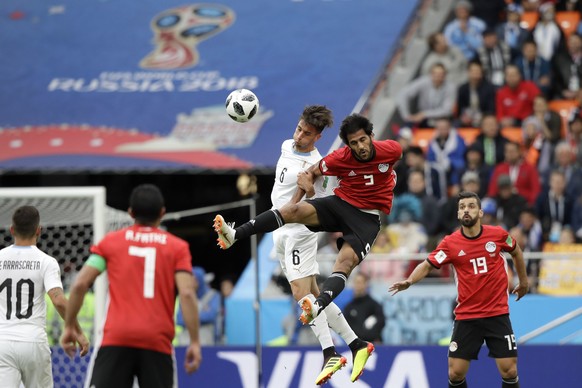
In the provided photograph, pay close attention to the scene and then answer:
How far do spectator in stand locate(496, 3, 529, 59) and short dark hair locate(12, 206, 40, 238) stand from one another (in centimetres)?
1157

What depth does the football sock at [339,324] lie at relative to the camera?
11422mm

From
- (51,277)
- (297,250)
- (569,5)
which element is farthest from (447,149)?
(51,277)

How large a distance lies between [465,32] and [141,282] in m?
12.7

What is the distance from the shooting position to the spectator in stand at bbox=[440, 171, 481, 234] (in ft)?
54.3

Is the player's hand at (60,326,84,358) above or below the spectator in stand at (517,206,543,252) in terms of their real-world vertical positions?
below

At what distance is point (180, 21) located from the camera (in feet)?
69.8

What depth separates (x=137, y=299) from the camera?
8.12 meters

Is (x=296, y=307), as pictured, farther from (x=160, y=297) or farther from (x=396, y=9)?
(x=396, y=9)

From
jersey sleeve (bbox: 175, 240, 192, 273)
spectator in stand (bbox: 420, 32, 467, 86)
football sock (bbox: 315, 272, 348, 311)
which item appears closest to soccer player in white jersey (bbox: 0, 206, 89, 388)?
jersey sleeve (bbox: 175, 240, 192, 273)

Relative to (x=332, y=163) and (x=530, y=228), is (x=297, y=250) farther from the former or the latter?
(x=530, y=228)

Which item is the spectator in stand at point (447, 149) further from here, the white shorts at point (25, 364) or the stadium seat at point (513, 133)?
the white shorts at point (25, 364)

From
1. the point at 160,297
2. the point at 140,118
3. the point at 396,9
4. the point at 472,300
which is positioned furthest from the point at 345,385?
the point at 396,9

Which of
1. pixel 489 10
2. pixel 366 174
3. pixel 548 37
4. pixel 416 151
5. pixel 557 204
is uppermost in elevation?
pixel 489 10

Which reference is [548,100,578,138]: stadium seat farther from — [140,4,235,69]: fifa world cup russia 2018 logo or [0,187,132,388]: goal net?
[0,187,132,388]: goal net
